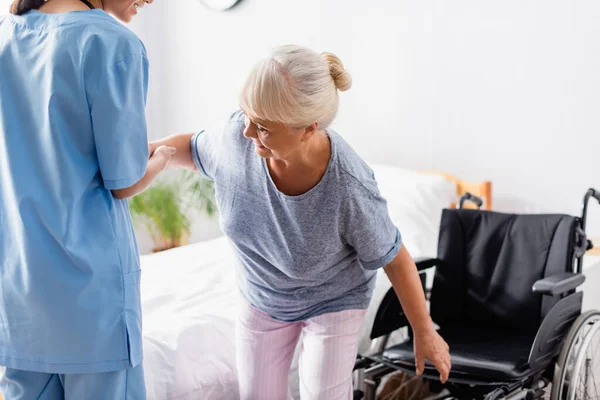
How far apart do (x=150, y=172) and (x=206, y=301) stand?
878mm

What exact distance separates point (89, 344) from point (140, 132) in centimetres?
36

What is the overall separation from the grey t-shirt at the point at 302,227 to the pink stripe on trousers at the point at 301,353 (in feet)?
0.10

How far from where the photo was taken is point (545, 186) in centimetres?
277

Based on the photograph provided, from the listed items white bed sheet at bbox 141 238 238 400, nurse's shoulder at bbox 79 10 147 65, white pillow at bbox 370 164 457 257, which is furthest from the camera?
white pillow at bbox 370 164 457 257

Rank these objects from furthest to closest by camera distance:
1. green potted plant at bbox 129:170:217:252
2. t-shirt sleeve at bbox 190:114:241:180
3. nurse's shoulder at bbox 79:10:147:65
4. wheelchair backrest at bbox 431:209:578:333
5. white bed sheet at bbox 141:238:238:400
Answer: green potted plant at bbox 129:170:217:252 → wheelchair backrest at bbox 431:209:578:333 → white bed sheet at bbox 141:238:238:400 → t-shirt sleeve at bbox 190:114:241:180 → nurse's shoulder at bbox 79:10:147:65

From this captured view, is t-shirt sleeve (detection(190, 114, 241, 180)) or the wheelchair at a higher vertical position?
t-shirt sleeve (detection(190, 114, 241, 180))

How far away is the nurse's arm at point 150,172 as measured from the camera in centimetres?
129

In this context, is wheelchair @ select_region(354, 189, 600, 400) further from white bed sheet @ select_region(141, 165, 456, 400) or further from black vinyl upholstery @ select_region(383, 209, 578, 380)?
white bed sheet @ select_region(141, 165, 456, 400)

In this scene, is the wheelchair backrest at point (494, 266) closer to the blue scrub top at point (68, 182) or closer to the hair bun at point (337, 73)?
the hair bun at point (337, 73)

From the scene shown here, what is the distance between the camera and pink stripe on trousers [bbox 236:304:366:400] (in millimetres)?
1599

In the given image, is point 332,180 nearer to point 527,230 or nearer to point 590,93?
point 527,230

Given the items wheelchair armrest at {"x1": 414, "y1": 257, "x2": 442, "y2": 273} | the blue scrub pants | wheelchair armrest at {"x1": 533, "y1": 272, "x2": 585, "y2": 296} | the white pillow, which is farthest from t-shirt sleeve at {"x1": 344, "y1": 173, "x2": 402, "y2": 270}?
the white pillow

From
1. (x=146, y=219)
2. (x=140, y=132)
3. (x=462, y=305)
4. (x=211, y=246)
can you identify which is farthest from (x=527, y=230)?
(x=146, y=219)

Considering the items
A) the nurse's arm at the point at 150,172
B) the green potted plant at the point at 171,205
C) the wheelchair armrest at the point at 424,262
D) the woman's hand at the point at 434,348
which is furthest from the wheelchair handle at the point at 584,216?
the green potted plant at the point at 171,205
